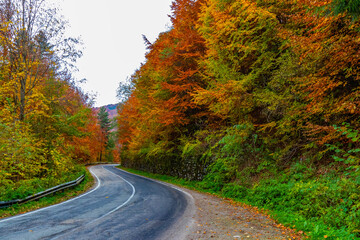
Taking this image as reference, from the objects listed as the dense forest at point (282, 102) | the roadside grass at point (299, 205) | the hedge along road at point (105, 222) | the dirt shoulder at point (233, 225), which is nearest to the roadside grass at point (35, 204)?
the hedge along road at point (105, 222)

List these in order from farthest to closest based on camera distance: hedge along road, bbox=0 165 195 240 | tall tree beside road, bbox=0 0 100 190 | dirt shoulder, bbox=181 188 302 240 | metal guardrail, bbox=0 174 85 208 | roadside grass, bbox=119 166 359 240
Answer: tall tree beside road, bbox=0 0 100 190 → metal guardrail, bbox=0 174 85 208 → dirt shoulder, bbox=181 188 302 240 → hedge along road, bbox=0 165 195 240 → roadside grass, bbox=119 166 359 240

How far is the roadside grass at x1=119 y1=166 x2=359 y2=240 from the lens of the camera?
490cm

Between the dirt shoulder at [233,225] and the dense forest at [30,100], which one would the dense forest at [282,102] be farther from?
the dense forest at [30,100]

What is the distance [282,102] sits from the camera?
25.7 feet

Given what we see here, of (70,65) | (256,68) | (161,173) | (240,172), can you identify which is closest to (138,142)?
(161,173)

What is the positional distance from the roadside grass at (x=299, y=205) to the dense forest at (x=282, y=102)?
33 millimetres

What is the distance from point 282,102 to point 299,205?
373 cm

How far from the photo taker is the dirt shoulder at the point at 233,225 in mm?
5145

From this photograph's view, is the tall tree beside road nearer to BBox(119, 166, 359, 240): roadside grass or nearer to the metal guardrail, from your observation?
the metal guardrail

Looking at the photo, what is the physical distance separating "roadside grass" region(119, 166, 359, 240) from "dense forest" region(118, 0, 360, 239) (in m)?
0.03

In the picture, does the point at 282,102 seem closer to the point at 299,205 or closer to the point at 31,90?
the point at 299,205

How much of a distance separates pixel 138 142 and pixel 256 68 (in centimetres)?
1628

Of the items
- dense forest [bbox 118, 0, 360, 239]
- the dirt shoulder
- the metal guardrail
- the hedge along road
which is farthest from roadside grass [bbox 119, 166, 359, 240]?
the metal guardrail

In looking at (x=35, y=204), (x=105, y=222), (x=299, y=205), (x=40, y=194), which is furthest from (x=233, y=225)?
(x=40, y=194)
